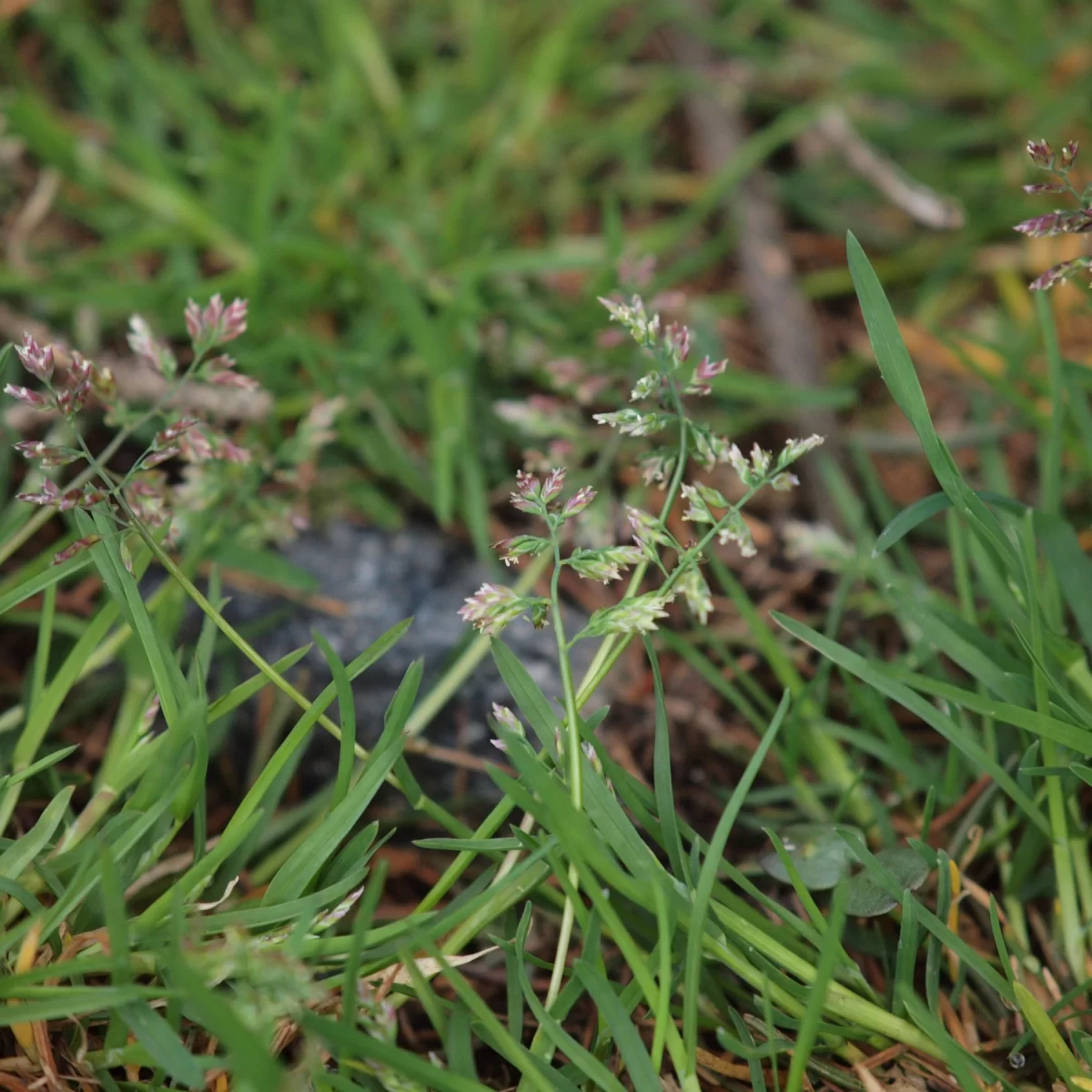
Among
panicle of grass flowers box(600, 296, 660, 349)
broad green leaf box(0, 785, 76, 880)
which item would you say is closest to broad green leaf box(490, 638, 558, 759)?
panicle of grass flowers box(600, 296, 660, 349)

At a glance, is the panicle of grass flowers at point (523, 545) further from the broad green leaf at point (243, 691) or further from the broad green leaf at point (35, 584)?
the broad green leaf at point (35, 584)

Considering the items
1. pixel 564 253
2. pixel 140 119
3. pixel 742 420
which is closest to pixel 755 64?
pixel 564 253

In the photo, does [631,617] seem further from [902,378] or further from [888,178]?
[888,178]

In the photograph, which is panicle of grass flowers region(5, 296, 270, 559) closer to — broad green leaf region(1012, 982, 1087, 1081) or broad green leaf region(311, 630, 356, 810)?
broad green leaf region(311, 630, 356, 810)

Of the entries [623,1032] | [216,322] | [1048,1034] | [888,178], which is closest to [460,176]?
[888,178]

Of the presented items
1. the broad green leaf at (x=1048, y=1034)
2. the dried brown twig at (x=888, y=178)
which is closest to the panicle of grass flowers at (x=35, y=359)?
the broad green leaf at (x=1048, y=1034)
